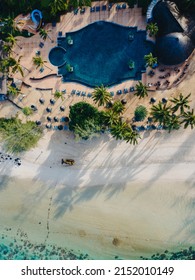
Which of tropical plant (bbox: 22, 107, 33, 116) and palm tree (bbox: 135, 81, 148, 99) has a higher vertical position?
tropical plant (bbox: 22, 107, 33, 116)

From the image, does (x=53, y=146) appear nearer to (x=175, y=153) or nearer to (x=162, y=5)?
(x=175, y=153)

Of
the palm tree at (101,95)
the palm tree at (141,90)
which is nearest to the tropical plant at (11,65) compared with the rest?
the palm tree at (101,95)

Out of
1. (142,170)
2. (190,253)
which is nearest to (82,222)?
(142,170)

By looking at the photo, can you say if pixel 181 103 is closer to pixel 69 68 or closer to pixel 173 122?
pixel 173 122

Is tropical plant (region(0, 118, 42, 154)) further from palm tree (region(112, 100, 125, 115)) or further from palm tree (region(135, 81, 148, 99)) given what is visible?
palm tree (region(135, 81, 148, 99))

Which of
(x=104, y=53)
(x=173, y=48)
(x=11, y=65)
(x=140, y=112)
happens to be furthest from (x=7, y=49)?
(x=173, y=48)

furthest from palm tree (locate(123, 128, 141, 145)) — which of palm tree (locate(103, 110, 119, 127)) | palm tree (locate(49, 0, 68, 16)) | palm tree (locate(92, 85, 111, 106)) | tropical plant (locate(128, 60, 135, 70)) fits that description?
palm tree (locate(49, 0, 68, 16))
